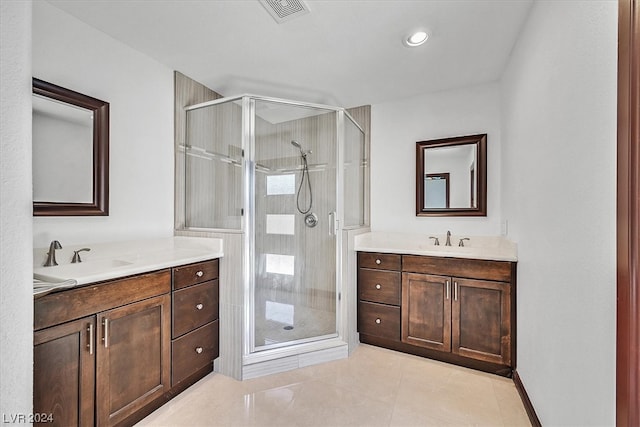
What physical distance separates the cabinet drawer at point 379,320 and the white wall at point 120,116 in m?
1.87

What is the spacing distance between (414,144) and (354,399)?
235 centimetres

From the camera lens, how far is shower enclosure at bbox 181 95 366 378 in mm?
2154

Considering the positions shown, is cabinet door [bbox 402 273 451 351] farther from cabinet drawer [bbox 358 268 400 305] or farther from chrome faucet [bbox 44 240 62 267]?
chrome faucet [bbox 44 240 62 267]

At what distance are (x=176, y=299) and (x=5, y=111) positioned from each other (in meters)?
1.36

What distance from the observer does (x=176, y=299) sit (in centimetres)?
176

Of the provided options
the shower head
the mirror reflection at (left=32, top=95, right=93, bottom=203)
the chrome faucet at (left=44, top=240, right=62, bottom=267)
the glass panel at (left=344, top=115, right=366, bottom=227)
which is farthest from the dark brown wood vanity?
the glass panel at (left=344, top=115, right=366, bottom=227)

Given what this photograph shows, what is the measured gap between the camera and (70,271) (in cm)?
140

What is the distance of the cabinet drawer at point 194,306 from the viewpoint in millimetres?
1767

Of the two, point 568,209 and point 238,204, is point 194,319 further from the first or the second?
point 568,209

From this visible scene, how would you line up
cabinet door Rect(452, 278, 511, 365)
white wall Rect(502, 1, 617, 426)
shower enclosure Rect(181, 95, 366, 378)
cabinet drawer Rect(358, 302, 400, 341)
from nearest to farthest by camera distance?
1. white wall Rect(502, 1, 617, 426)
2. cabinet door Rect(452, 278, 511, 365)
3. shower enclosure Rect(181, 95, 366, 378)
4. cabinet drawer Rect(358, 302, 400, 341)

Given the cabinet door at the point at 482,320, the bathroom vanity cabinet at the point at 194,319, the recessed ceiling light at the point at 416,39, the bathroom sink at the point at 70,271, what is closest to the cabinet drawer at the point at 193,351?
the bathroom vanity cabinet at the point at 194,319

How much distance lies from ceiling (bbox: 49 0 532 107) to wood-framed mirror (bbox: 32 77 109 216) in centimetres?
56

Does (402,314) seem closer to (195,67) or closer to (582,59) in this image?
(582,59)

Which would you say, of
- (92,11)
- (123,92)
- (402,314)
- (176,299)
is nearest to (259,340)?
(176,299)
